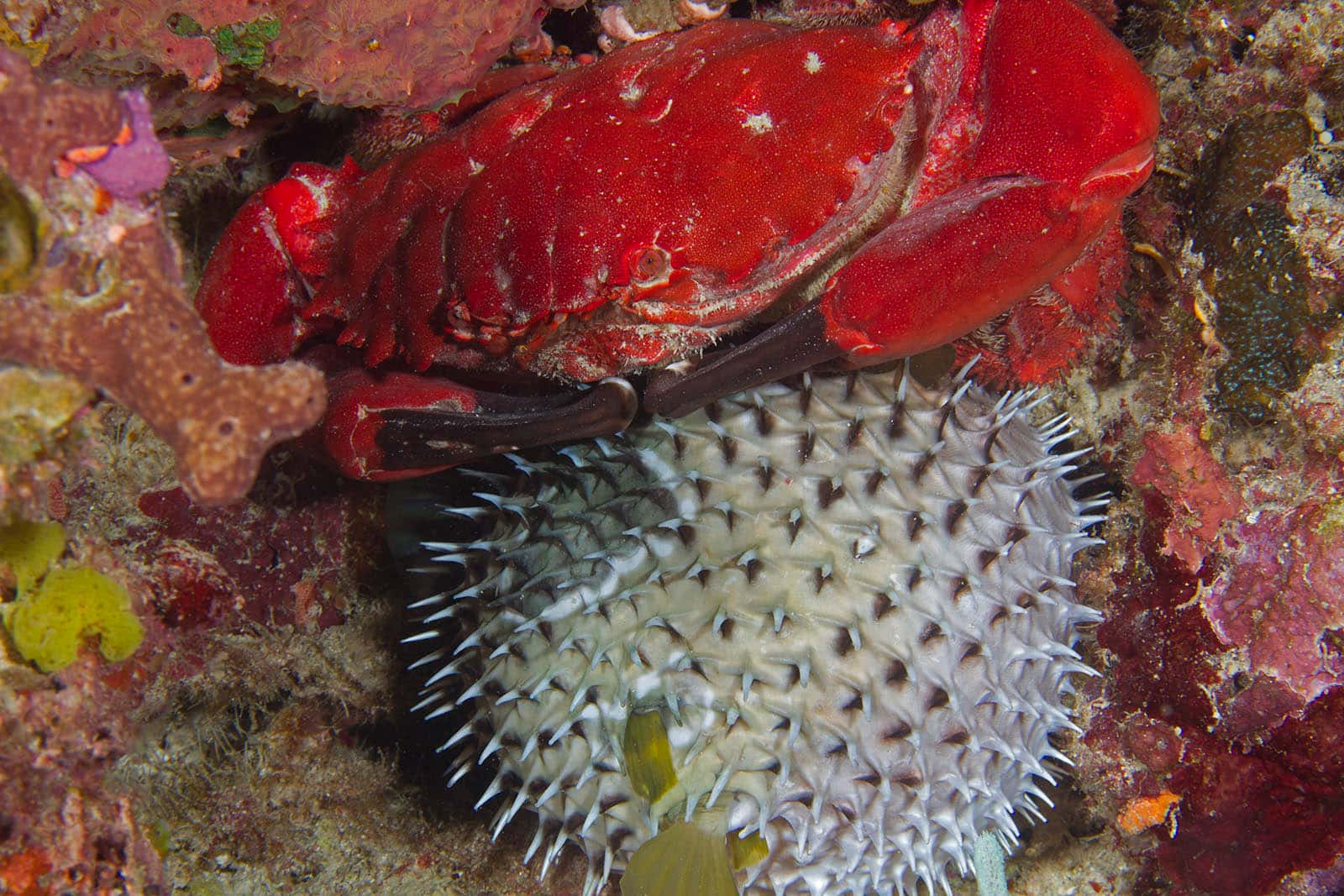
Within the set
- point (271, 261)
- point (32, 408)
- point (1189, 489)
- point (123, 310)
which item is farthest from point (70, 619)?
point (1189, 489)

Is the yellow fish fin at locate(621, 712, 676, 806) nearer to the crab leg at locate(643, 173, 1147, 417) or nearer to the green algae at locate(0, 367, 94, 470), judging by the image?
the crab leg at locate(643, 173, 1147, 417)

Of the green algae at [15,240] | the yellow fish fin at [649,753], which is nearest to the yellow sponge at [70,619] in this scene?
the green algae at [15,240]

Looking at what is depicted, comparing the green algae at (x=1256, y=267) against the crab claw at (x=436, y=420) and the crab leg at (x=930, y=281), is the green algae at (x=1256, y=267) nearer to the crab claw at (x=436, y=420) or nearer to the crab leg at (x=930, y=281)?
the crab leg at (x=930, y=281)

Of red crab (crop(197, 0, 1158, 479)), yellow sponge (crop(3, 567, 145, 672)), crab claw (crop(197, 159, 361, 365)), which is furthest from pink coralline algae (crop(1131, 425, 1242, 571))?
yellow sponge (crop(3, 567, 145, 672))

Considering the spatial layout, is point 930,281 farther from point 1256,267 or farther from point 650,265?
point 1256,267

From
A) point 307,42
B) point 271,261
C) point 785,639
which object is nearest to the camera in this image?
point 785,639
